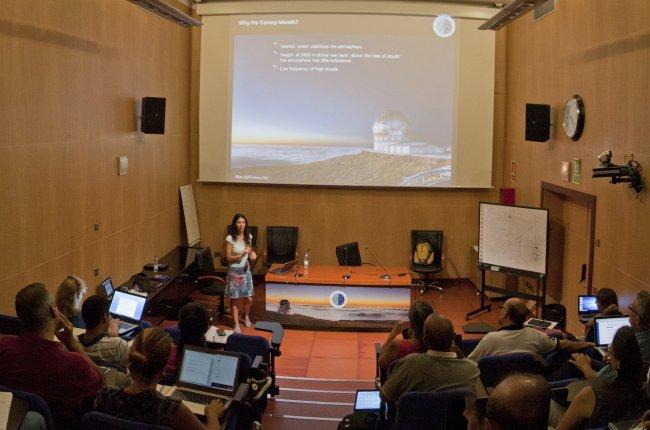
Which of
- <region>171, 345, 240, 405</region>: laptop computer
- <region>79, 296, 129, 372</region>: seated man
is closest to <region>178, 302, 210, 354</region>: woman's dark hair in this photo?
<region>171, 345, 240, 405</region>: laptop computer

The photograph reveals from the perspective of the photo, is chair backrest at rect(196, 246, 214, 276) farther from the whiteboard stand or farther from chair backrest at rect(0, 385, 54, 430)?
chair backrest at rect(0, 385, 54, 430)

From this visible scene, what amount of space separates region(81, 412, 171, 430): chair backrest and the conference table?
557 centimetres

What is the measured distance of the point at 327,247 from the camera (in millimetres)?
10984

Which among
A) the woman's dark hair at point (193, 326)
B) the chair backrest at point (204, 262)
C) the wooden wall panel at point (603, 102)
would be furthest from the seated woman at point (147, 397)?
the chair backrest at point (204, 262)

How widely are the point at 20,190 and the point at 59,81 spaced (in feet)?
3.92

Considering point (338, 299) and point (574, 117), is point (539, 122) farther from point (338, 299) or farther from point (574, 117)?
point (338, 299)

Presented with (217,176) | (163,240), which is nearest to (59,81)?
(163,240)

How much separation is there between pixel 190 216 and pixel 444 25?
454 centimetres

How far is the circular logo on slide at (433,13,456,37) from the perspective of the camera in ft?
34.3

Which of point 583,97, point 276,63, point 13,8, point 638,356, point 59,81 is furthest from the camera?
point 276,63

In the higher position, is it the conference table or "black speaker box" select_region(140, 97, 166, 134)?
"black speaker box" select_region(140, 97, 166, 134)

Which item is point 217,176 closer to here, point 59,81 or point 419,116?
point 419,116

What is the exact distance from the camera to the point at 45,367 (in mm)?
3539

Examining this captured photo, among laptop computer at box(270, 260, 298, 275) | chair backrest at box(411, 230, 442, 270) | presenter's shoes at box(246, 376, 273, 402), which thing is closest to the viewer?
presenter's shoes at box(246, 376, 273, 402)
